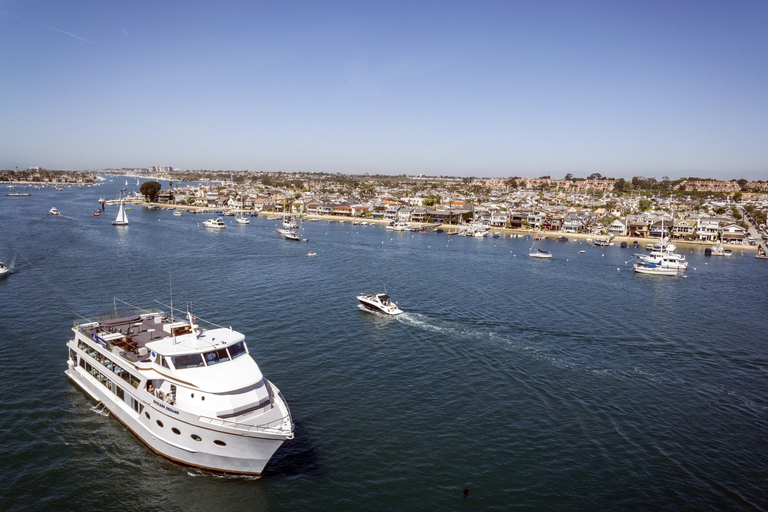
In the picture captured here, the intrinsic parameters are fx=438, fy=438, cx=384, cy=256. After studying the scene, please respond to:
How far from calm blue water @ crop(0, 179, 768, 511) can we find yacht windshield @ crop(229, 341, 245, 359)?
591 centimetres

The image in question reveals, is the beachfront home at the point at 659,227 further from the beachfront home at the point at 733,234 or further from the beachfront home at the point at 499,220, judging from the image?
the beachfront home at the point at 499,220

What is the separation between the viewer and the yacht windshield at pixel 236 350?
943 inches

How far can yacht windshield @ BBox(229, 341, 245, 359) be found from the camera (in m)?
24.0

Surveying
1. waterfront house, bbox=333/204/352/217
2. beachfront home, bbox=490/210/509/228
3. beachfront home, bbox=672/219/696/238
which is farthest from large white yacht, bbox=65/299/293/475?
waterfront house, bbox=333/204/352/217

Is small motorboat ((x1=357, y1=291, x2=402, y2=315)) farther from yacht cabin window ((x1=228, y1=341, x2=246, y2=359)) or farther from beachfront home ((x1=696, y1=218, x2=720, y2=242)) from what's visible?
beachfront home ((x1=696, y1=218, x2=720, y2=242))

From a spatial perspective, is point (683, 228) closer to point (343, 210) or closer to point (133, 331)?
point (343, 210)

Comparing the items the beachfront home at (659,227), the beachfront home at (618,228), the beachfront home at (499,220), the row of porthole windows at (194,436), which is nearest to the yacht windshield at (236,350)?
the row of porthole windows at (194,436)

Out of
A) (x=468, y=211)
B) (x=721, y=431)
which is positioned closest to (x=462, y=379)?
(x=721, y=431)

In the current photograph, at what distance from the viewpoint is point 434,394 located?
31.0m

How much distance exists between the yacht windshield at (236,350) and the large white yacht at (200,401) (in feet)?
0.18

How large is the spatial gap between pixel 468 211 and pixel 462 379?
13512 centimetres

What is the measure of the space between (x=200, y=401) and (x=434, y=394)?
16.0 metres

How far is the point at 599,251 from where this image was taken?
110 metres

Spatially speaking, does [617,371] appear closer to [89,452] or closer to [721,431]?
[721,431]
